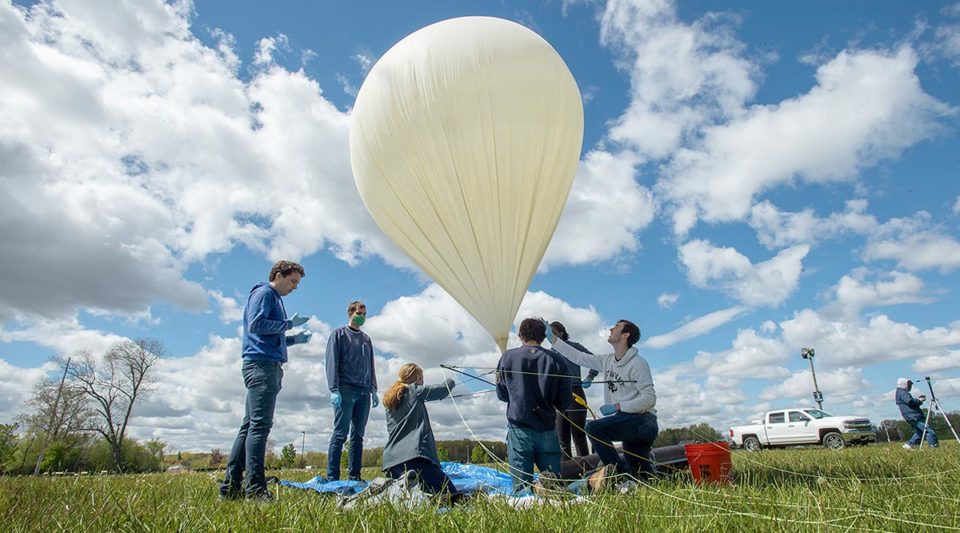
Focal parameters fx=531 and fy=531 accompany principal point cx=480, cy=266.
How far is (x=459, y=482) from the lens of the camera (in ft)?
16.4

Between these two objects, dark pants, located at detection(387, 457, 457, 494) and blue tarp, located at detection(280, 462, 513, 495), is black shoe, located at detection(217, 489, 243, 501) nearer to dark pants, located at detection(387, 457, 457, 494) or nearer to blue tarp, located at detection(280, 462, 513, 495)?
blue tarp, located at detection(280, 462, 513, 495)

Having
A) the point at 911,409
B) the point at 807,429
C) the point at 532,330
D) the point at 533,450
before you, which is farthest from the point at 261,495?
the point at 807,429

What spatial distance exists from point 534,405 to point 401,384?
3.76 feet

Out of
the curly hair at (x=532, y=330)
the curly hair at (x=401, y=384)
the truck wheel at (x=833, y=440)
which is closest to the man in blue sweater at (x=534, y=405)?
the curly hair at (x=532, y=330)

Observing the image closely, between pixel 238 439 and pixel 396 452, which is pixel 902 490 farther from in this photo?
pixel 238 439

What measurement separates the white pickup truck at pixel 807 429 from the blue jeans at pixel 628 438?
14.3m

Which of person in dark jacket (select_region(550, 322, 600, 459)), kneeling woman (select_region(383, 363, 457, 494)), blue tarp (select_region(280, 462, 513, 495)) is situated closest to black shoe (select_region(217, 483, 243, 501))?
blue tarp (select_region(280, 462, 513, 495))

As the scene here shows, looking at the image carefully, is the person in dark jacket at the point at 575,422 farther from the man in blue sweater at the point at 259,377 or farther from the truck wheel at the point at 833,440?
the truck wheel at the point at 833,440

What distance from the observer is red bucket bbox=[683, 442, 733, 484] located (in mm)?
4281

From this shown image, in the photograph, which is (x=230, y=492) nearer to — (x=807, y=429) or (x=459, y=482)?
(x=459, y=482)

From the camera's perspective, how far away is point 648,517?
2133mm

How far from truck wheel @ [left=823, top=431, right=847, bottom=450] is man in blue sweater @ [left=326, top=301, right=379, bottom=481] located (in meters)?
16.9

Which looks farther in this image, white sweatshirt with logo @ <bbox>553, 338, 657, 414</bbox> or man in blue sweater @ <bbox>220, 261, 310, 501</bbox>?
white sweatshirt with logo @ <bbox>553, 338, 657, 414</bbox>

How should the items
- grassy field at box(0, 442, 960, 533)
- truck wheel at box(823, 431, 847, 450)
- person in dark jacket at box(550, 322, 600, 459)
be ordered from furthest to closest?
truck wheel at box(823, 431, 847, 450) < person in dark jacket at box(550, 322, 600, 459) < grassy field at box(0, 442, 960, 533)
